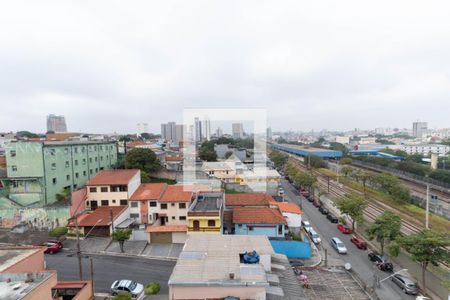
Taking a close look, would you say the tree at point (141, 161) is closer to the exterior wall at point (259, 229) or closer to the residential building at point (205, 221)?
the residential building at point (205, 221)

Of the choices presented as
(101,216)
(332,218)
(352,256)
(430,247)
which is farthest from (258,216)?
(101,216)

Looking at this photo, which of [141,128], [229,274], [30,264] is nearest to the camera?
[229,274]

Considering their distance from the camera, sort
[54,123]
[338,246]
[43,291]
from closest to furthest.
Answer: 1. [43,291]
2. [338,246]
3. [54,123]

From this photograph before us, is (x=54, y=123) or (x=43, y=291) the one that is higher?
(x=54, y=123)

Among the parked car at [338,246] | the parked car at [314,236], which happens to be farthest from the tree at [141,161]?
the parked car at [338,246]

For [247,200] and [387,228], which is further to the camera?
[247,200]

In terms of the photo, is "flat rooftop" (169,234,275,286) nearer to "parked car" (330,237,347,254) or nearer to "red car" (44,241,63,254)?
"parked car" (330,237,347,254)

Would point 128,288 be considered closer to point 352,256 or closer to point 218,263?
point 218,263
